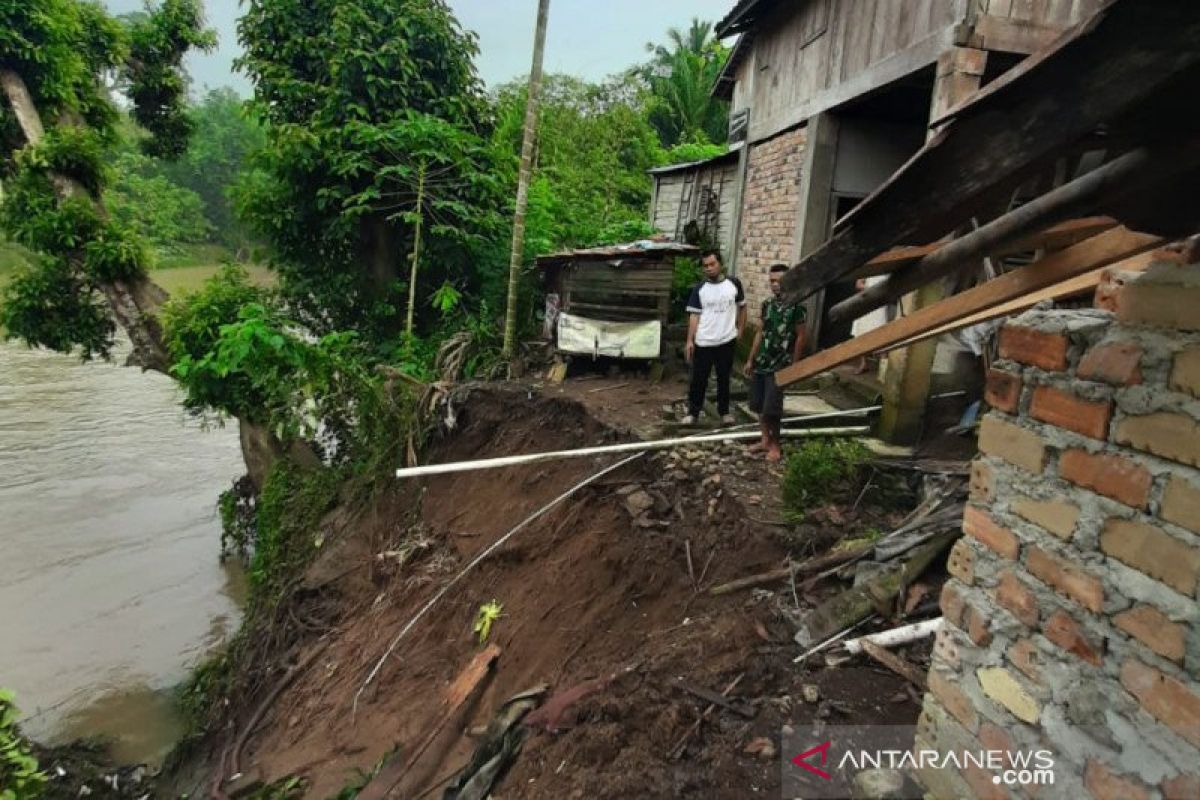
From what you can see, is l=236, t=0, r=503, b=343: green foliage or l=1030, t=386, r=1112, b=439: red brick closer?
l=1030, t=386, r=1112, b=439: red brick

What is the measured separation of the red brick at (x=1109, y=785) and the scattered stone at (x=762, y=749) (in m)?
1.11

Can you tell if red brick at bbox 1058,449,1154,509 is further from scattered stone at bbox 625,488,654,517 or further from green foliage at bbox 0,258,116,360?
green foliage at bbox 0,258,116,360

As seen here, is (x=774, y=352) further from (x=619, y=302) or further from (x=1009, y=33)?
(x=619, y=302)

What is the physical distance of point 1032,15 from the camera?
4.73m

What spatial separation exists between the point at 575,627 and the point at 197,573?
7905 mm

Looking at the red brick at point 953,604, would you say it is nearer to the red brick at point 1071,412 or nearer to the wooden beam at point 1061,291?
the red brick at point 1071,412

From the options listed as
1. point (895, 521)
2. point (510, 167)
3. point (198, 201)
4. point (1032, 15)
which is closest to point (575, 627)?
point (895, 521)

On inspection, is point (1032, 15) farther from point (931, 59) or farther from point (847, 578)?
point (847, 578)

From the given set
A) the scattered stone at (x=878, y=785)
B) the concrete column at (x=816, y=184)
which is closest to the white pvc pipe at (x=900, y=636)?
the scattered stone at (x=878, y=785)

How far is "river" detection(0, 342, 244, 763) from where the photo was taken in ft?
23.1

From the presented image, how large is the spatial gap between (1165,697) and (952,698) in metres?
0.64

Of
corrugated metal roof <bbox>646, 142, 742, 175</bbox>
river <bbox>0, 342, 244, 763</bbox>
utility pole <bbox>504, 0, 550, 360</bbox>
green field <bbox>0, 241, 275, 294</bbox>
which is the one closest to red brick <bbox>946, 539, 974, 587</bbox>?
utility pole <bbox>504, 0, 550, 360</bbox>

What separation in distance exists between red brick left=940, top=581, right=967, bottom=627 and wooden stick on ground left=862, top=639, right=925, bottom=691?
2.72 feet

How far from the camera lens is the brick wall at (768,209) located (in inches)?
291
